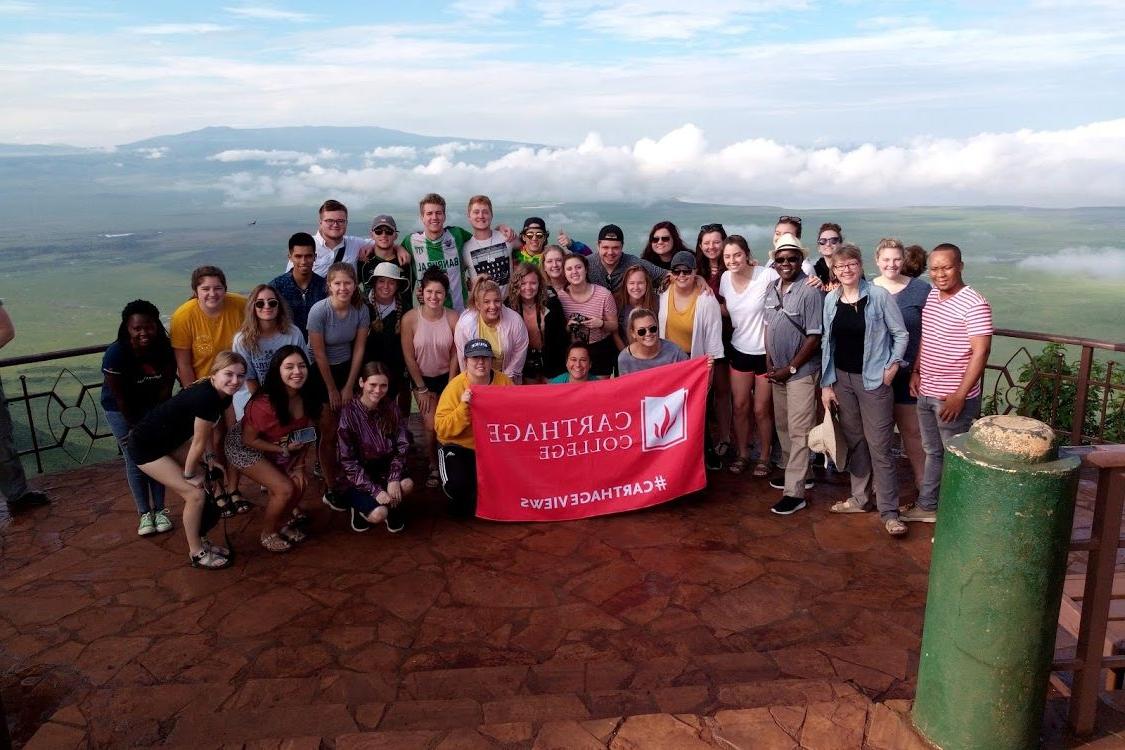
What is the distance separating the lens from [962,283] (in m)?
5.45

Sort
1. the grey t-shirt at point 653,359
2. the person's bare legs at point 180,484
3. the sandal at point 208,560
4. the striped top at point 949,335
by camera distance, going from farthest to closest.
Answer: the grey t-shirt at point 653,359 < the sandal at point 208,560 < the person's bare legs at point 180,484 < the striped top at point 949,335

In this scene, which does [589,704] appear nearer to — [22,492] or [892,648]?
[892,648]

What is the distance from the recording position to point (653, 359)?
6387mm

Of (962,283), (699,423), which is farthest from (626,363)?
(962,283)

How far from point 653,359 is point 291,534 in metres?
3.02

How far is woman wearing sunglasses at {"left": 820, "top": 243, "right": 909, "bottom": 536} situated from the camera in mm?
5535

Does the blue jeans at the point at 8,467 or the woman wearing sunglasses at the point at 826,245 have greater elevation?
the woman wearing sunglasses at the point at 826,245

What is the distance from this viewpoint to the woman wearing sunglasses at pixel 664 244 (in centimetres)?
741

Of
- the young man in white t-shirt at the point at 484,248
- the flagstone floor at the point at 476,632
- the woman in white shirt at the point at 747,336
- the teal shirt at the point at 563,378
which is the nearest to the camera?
the flagstone floor at the point at 476,632

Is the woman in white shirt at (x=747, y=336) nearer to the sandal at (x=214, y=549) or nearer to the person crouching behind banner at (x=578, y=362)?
the person crouching behind banner at (x=578, y=362)

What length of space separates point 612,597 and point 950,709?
2.23 meters

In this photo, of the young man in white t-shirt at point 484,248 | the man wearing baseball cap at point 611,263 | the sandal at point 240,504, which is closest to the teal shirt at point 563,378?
the man wearing baseball cap at point 611,263

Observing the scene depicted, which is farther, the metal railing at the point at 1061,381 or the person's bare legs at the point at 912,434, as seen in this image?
the metal railing at the point at 1061,381

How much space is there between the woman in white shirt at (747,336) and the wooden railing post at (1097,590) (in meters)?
3.41
